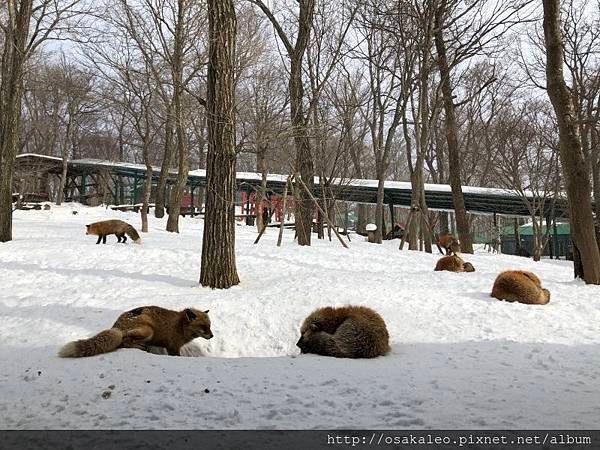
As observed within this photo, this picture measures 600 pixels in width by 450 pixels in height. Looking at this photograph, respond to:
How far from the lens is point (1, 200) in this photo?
11617mm

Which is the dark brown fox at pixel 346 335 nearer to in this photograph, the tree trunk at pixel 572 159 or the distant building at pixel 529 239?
the tree trunk at pixel 572 159

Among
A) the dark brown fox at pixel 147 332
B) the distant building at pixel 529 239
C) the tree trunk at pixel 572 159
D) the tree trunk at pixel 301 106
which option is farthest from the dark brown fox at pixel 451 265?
the distant building at pixel 529 239

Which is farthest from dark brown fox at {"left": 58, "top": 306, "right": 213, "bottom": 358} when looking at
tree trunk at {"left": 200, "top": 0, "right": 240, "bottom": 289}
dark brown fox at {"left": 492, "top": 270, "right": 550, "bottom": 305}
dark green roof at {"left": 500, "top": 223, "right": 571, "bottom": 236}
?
dark green roof at {"left": 500, "top": 223, "right": 571, "bottom": 236}

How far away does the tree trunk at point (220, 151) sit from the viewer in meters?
7.36

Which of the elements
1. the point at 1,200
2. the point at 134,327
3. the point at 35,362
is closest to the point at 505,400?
the point at 134,327

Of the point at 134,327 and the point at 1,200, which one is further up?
the point at 1,200

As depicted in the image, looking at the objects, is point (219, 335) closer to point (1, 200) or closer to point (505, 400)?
point (505, 400)

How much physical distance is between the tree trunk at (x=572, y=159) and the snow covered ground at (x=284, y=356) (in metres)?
0.62

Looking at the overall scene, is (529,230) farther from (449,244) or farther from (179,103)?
(179,103)

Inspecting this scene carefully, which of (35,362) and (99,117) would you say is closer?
(35,362)

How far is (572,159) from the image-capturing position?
7.91 metres

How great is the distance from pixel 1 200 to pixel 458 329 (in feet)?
38.7

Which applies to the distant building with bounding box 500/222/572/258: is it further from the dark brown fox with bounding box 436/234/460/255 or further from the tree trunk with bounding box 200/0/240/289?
the tree trunk with bounding box 200/0/240/289

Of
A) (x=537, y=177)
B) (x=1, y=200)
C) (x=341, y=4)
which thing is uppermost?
(x=341, y=4)
